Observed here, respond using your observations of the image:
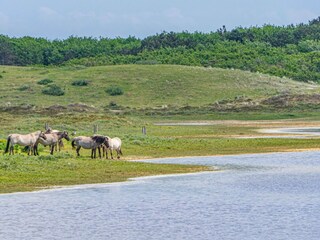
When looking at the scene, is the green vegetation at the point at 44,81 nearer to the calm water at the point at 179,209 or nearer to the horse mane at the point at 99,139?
the horse mane at the point at 99,139

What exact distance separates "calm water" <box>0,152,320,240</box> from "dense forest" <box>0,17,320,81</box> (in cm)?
8107

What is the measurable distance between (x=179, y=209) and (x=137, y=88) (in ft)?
222

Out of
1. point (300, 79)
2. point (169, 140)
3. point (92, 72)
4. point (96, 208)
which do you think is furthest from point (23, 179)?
point (300, 79)

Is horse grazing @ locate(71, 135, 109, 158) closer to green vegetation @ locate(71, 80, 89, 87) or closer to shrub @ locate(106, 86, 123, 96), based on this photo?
shrub @ locate(106, 86, 123, 96)

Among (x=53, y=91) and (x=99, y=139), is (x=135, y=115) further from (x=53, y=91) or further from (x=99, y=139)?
(x=99, y=139)

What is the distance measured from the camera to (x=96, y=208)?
24891mm

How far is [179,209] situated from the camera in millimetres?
24672

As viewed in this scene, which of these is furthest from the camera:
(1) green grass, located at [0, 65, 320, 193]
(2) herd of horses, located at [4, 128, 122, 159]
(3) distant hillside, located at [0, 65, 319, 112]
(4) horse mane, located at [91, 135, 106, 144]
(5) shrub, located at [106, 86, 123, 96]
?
(5) shrub, located at [106, 86, 123, 96]

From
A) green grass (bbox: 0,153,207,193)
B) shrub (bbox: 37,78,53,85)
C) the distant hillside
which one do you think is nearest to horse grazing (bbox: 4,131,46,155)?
green grass (bbox: 0,153,207,193)

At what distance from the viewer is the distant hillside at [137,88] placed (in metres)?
84.6

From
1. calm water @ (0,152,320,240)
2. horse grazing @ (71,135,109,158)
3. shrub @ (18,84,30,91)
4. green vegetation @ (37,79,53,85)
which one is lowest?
calm water @ (0,152,320,240)

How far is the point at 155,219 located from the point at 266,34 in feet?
394

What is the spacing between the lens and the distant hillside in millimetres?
84562

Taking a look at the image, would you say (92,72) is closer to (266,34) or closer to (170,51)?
(170,51)
